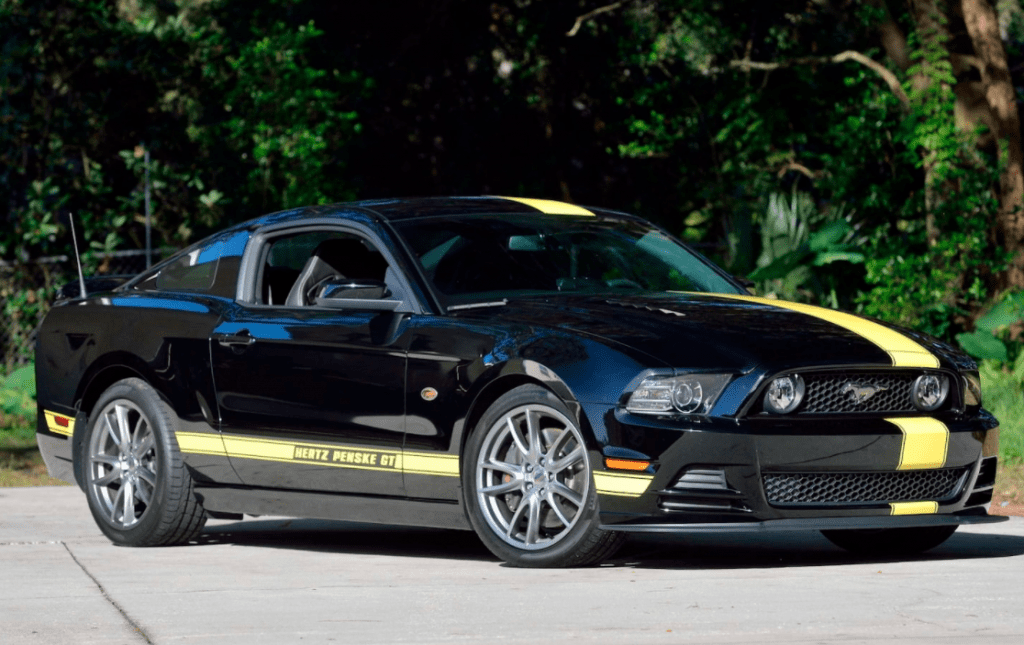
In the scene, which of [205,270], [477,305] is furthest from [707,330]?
[205,270]

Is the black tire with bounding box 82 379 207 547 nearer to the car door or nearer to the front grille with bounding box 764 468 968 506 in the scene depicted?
the car door

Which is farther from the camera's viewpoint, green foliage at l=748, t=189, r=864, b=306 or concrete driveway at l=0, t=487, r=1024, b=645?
green foliage at l=748, t=189, r=864, b=306

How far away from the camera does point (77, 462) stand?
9.14 m

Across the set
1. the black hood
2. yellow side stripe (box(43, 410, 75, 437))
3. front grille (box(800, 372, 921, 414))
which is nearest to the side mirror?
the black hood

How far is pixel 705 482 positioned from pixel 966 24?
32.5 feet

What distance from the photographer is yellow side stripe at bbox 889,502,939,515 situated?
23.4ft

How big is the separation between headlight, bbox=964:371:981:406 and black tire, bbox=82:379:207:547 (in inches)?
140

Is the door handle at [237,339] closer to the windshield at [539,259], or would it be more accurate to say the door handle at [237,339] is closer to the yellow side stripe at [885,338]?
the windshield at [539,259]

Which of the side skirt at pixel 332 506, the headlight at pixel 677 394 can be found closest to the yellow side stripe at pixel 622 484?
the headlight at pixel 677 394

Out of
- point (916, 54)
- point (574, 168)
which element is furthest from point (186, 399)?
point (574, 168)

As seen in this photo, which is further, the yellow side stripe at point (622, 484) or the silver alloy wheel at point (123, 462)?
the silver alloy wheel at point (123, 462)

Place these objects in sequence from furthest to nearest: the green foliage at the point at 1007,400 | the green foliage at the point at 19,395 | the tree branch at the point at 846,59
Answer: the tree branch at the point at 846,59, the green foliage at the point at 19,395, the green foliage at the point at 1007,400

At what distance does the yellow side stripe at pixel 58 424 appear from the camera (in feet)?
30.3

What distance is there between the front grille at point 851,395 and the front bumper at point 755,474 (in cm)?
6
